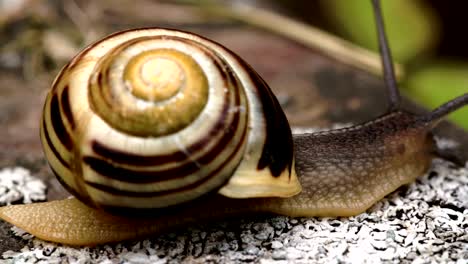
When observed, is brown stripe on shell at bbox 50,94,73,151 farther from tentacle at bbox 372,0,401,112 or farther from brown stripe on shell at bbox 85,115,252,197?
tentacle at bbox 372,0,401,112

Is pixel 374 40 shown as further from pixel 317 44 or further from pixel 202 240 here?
pixel 202 240

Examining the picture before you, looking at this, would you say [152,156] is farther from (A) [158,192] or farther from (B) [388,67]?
(B) [388,67]

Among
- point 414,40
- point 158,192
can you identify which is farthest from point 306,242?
point 414,40

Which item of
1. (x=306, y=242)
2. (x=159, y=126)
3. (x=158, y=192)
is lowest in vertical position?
(x=306, y=242)

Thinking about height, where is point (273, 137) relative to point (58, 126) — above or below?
below

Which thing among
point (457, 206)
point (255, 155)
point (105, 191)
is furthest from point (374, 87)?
point (105, 191)

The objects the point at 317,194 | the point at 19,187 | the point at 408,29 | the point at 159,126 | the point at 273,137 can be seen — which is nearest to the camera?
the point at 159,126

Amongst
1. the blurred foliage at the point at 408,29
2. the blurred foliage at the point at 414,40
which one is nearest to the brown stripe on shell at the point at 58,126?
the blurred foliage at the point at 414,40
